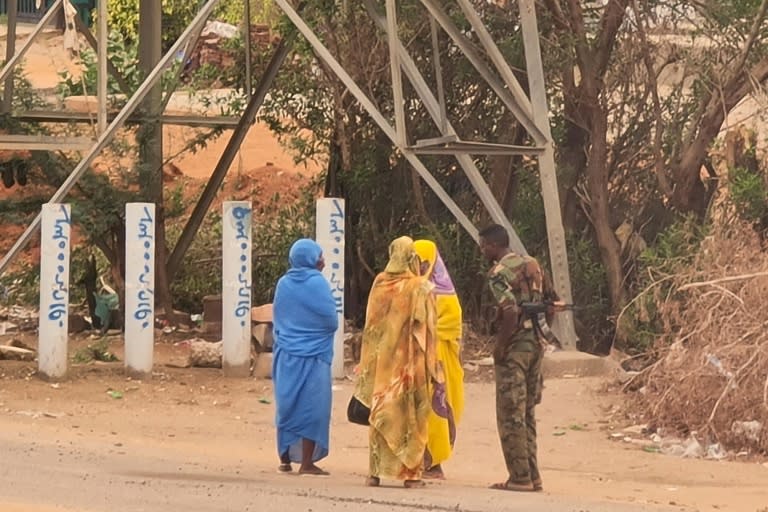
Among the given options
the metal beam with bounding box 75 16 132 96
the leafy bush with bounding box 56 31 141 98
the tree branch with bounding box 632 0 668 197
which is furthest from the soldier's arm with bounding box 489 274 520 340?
the leafy bush with bounding box 56 31 141 98

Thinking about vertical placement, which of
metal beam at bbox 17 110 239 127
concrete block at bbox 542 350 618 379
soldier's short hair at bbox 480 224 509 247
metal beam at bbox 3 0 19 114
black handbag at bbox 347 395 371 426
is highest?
metal beam at bbox 3 0 19 114

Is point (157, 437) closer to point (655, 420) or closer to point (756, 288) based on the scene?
point (655, 420)

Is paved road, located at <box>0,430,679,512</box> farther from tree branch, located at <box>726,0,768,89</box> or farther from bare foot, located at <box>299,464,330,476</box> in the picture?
tree branch, located at <box>726,0,768,89</box>

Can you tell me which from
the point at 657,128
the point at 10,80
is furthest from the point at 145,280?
the point at 657,128

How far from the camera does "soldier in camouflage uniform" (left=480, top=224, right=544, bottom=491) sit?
9133mm

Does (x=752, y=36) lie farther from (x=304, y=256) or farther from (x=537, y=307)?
(x=537, y=307)

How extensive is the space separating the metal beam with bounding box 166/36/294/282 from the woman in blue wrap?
23.7 feet

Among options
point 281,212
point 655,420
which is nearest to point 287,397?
point 655,420

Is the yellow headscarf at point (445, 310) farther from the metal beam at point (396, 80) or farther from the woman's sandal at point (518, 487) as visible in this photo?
the metal beam at point (396, 80)

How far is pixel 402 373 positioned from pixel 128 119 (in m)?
8.94

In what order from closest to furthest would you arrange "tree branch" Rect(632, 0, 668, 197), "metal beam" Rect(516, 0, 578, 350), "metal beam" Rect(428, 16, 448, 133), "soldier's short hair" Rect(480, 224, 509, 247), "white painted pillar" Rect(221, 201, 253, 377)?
1. "soldier's short hair" Rect(480, 224, 509, 247)
2. "white painted pillar" Rect(221, 201, 253, 377)
3. "metal beam" Rect(516, 0, 578, 350)
4. "metal beam" Rect(428, 16, 448, 133)
5. "tree branch" Rect(632, 0, 668, 197)

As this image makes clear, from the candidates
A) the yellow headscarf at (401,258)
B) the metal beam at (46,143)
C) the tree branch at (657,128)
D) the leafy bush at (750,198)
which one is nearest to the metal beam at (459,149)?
the leafy bush at (750,198)

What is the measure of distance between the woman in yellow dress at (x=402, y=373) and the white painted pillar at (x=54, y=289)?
15.2 ft

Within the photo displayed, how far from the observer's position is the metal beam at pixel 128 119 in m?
17.3
